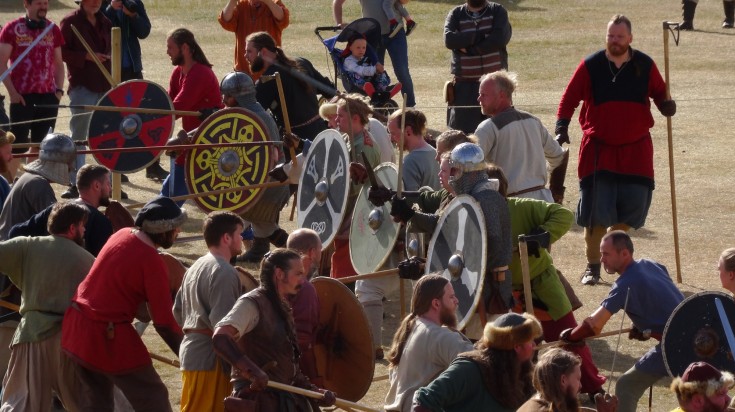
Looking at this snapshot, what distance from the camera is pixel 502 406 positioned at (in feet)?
19.4

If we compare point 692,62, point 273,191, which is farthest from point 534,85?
point 273,191

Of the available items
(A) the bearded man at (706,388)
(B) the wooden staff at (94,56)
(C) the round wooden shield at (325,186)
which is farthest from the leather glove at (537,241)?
(B) the wooden staff at (94,56)

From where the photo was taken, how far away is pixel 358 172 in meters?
8.85

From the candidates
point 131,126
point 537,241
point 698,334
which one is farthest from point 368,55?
point 698,334

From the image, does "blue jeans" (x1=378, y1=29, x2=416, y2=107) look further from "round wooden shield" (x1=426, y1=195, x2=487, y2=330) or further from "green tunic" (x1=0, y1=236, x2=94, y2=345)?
"green tunic" (x1=0, y1=236, x2=94, y2=345)

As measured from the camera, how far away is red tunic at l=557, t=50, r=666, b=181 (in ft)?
33.8

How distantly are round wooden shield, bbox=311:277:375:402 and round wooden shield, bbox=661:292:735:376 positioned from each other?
1.46m

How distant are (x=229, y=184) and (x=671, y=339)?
462cm

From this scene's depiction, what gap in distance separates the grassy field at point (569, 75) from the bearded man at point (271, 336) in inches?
64.5

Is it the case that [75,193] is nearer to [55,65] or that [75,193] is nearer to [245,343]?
[55,65]

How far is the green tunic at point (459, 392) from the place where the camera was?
5836mm

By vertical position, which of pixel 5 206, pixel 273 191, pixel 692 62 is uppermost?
pixel 5 206

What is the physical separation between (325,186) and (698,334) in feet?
10.4

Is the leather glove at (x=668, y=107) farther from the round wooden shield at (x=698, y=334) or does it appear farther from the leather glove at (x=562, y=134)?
the round wooden shield at (x=698, y=334)
